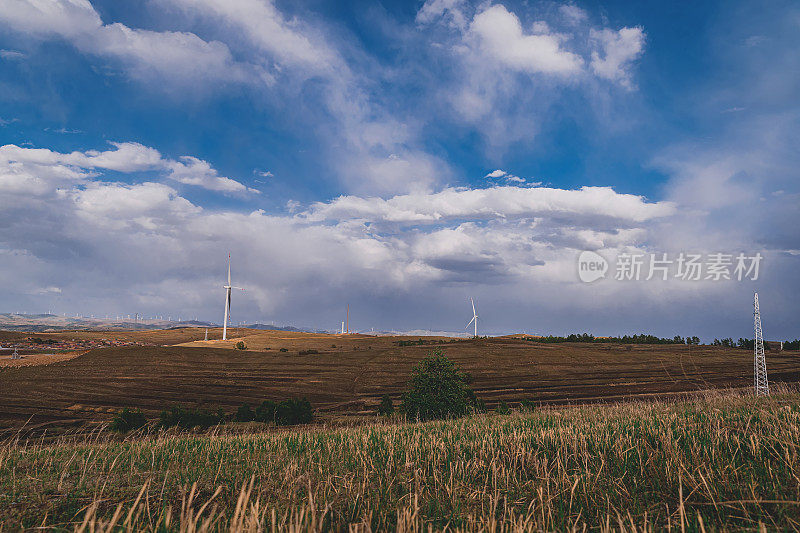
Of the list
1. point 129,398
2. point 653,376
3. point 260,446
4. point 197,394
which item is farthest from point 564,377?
point 260,446

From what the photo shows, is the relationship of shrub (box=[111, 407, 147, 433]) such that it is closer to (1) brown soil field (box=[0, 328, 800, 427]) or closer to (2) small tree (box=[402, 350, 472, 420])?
(1) brown soil field (box=[0, 328, 800, 427])

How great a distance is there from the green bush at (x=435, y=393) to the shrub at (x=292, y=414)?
9.01 metres

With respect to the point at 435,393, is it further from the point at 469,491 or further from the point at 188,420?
the point at 469,491

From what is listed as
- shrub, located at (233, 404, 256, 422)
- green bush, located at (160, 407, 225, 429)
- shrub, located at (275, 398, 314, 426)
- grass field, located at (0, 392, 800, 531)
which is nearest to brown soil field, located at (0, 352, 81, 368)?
green bush, located at (160, 407, 225, 429)

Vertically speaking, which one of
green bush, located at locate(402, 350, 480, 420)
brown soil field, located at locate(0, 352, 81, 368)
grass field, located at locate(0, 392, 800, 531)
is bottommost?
brown soil field, located at locate(0, 352, 81, 368)

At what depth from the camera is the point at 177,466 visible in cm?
783

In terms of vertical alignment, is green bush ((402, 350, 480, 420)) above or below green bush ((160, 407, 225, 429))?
above

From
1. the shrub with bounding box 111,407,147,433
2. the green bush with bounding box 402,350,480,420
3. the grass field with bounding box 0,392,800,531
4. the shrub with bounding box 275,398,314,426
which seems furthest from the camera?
the shrub with bounding box 275,398,314,426

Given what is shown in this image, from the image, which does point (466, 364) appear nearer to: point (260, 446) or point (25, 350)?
point (260, 446)

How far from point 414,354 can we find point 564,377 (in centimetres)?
3095

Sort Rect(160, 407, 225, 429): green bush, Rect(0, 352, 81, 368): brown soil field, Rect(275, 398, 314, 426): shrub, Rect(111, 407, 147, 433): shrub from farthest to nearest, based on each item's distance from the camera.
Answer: Rect(0, 352, 81, 368): brown soil field → Rect(275, 398, 314, 426): shrub → Rect(160, 407, 225, 429): green bush → Rect(111, 407, 147, 433): shrub

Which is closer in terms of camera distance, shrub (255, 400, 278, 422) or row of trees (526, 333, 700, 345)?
shrub (255, 400, 278, 422)

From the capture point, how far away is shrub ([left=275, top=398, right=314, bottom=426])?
36031 millimetres

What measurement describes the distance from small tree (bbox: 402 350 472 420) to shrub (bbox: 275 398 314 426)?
8914 mm
